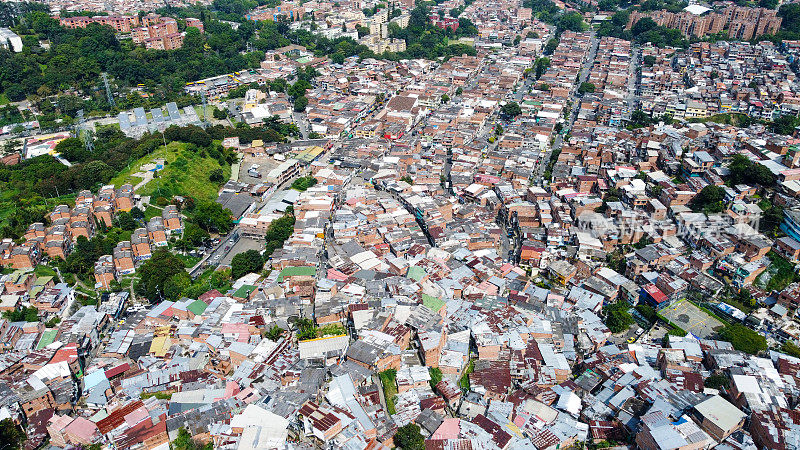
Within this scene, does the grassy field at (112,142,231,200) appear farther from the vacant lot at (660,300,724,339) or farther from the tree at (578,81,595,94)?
the tree at (578,81,595,94)

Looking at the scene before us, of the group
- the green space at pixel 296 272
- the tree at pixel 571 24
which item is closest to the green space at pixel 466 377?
the green space at pixel 296 272

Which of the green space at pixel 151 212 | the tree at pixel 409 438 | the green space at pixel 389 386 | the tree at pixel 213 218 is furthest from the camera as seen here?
the green space at pixel 151 212

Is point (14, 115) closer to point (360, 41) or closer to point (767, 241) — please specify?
point (360, 41)

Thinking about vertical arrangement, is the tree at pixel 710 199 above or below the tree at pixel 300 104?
above

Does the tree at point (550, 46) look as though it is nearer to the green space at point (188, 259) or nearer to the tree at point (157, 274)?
the green space at point (188, 259)

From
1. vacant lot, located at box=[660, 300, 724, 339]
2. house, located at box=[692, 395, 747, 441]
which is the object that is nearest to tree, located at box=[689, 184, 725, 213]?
vacant lot, located at box=[660, 300, 724, 339]

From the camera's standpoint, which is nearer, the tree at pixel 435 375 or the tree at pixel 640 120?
the tree at pixel 435 375

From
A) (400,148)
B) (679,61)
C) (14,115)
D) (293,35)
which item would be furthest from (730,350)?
(293,35)

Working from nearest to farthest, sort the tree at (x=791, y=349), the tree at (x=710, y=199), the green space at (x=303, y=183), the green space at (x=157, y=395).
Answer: the green space at (x=157, y=395) → the tree at (x=791, y=349) → the tree at (x=710, y=199) → the green space at (x=303, y=183)
